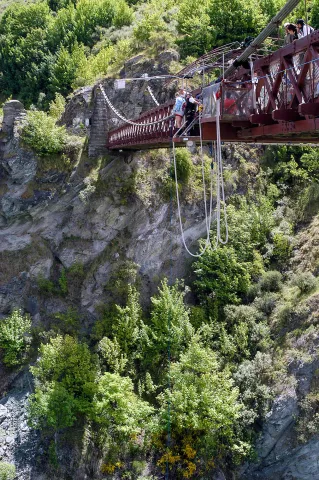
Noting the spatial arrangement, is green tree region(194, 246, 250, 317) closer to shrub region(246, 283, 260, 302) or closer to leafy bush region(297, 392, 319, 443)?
shrub region(246, 283, 260, 302)

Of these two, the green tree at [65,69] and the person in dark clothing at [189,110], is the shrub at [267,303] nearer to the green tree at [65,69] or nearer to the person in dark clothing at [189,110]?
the person in dark clothing at [189,110]

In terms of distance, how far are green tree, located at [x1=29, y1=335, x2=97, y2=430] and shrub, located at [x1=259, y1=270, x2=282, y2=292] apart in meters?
8.60

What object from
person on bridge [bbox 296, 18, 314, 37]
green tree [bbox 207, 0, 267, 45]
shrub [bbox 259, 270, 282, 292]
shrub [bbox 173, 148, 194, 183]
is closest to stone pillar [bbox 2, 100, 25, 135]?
shrub [bbox 173, 148, 194, 183]

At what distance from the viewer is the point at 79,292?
79.5ft

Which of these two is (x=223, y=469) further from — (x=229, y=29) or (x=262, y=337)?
(x=229, y=29)

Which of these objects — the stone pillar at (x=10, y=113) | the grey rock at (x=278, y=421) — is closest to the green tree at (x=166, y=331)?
the grey rock at (x=278, y=421)

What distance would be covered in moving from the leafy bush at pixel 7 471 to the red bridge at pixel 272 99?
14272 mm

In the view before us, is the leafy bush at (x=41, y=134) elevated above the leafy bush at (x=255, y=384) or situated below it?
above

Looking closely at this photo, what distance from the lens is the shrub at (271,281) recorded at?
23219mm

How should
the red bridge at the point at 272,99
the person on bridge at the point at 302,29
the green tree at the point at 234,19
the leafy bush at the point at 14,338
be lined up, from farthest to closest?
the green tree at the point at 234,19 → the leafy bush at the point at 14,338 → the person on bridge at the point at 302,29 → the red bridge at the point at 272,99

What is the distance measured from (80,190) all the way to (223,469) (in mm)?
14120

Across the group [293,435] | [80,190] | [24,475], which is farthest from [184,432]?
[80,190]

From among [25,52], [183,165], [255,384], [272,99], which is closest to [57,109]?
[183,165]

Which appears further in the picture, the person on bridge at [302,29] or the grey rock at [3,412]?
the grey rock at [3,412]
